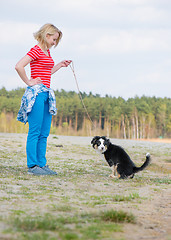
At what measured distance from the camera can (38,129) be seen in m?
6.92

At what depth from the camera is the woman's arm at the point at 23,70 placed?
653 cm

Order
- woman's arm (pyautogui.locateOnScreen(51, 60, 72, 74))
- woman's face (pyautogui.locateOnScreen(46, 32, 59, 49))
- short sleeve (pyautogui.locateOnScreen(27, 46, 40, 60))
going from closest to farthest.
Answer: short sleeve (pyautogui.locateOnScreen(27, 46, 40, 60))
woman's face (pyautogui.locateOnScreen(46, 32, 59, 49))
woman's arm (pyautogui.locateOnScreen(51, 60, 72, 74))

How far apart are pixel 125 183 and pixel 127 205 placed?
6.71ft

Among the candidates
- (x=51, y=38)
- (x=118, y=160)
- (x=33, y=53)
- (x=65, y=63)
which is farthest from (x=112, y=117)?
(x=33, y=53)

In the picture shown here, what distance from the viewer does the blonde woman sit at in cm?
671

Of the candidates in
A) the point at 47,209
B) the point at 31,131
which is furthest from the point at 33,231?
the point at 31,131

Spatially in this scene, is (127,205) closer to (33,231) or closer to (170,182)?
(33,231)

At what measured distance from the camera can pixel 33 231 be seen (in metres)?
3.41

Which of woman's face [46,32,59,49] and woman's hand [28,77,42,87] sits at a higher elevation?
woman's face [46,32,59,49]

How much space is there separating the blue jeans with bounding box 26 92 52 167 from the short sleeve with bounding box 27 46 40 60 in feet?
2.32

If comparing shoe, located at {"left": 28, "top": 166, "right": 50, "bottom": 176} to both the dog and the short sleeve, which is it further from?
the short sleeve

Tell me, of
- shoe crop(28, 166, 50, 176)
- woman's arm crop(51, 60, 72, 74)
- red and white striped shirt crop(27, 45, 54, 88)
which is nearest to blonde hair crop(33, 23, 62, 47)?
red and white striped shirt crop(27, 45, 54, 88)

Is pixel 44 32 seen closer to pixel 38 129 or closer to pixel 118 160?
pixel 38 129

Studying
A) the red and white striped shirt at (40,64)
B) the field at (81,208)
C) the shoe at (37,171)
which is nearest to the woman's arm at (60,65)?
the red and white striped shirt at (40,64)
